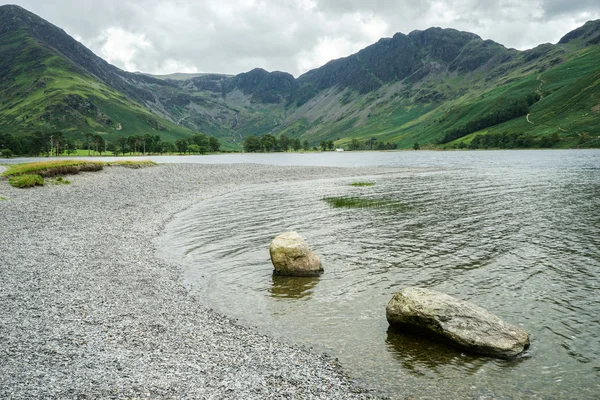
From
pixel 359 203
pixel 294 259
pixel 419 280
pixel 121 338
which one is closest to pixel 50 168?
pixel 359 203

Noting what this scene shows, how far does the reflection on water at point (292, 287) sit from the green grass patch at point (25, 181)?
4758 centimetres

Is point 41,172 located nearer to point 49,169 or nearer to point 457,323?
point 49,169

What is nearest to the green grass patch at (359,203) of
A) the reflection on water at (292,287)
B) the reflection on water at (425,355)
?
the reflection on water at (292,287)

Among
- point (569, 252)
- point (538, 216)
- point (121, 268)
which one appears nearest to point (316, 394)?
point (121, 268)

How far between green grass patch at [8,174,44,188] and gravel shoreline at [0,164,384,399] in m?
26.3

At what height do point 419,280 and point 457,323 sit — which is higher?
point 457,323

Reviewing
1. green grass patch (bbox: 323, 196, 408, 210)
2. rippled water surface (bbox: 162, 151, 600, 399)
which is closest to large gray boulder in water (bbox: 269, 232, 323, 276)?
rippled water surface (bbox: 162, 151, 600, 399)

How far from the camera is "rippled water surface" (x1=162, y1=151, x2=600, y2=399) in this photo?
12.7 metres

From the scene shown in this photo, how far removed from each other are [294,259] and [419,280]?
302 inches

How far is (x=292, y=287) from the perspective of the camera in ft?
68.7

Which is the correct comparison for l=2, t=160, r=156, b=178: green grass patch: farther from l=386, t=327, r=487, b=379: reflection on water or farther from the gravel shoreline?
l=386, t=327, r=487, b=379: reflection on water

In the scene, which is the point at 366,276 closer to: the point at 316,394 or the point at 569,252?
the point at 316,394

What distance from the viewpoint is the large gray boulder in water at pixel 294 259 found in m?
22.7

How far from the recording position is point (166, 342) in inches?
551
